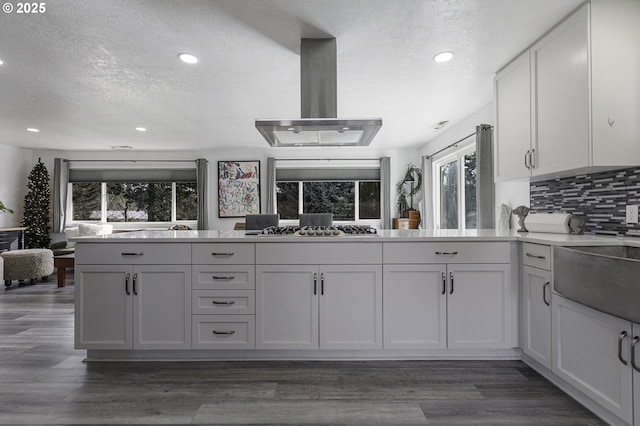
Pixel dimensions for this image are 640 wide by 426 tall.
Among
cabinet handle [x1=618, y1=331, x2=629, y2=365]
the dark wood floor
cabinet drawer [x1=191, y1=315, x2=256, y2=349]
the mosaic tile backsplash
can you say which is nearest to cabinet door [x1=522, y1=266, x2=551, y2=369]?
the dark wood floor

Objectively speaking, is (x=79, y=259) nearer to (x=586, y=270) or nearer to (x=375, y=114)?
(x=586, y=270)

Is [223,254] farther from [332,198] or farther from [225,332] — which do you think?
[332,198]

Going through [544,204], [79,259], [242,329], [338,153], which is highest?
[338,153]

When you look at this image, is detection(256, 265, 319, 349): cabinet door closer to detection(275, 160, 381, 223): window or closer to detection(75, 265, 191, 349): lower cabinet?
detection(75, 265, 191, 349): lower cabinet

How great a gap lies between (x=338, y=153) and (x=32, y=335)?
5158mm

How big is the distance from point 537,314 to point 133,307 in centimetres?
258

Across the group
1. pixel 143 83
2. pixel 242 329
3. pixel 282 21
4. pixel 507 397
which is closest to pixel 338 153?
pixel 143 83

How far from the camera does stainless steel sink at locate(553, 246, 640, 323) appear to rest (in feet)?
4.32

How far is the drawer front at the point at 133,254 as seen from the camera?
224 centimetres

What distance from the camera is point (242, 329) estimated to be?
2.22 meters

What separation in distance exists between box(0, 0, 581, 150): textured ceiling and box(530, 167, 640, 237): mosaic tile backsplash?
1076 millimetres

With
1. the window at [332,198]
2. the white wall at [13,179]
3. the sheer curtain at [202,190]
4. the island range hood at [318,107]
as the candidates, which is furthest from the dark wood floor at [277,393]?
the white wall at [13,179]

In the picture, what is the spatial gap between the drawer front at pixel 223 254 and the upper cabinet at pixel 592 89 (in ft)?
6.99

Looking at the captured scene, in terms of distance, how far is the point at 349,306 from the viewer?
2209 millimetres
